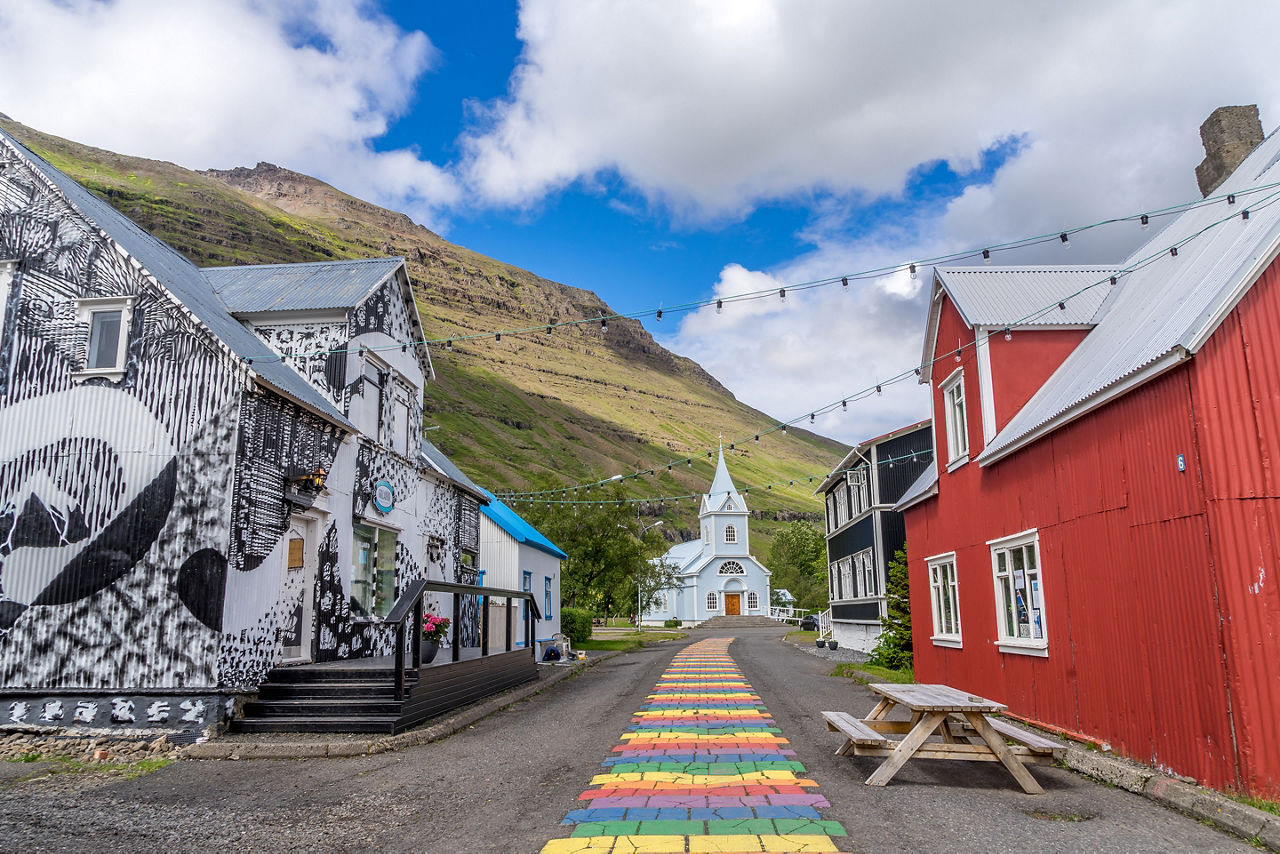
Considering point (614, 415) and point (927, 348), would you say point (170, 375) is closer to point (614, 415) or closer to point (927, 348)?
point (927, 348)

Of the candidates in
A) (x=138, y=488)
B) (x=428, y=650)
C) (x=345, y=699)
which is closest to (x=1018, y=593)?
(x=428, y=650)

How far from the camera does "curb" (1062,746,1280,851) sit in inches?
218

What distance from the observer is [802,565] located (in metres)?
85.2

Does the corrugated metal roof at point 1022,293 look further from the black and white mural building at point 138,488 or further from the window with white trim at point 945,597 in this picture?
the black and white mural building at point 138,488

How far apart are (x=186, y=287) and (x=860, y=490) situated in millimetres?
21901

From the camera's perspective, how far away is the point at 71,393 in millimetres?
11078

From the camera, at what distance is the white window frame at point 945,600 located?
13.8 m

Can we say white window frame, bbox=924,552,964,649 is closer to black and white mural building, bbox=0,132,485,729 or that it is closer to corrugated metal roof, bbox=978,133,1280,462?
corrugated metal roof, bbox=978,133,1280,462

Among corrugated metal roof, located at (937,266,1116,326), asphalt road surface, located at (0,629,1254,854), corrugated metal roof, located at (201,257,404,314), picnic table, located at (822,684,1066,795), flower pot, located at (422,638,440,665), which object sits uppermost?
corrugated metal roof, located at (201,257,404,314)

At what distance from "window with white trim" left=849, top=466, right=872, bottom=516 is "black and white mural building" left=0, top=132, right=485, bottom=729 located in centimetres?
1859

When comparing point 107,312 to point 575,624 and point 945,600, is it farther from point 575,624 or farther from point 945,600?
point 575,624

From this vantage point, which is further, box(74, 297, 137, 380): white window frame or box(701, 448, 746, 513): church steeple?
box(701, 448, 746, 513): church steeple

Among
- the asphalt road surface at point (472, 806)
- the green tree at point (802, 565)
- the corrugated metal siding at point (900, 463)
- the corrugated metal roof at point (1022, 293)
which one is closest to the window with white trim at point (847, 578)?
the corrugated metal siding at point (900, 463)

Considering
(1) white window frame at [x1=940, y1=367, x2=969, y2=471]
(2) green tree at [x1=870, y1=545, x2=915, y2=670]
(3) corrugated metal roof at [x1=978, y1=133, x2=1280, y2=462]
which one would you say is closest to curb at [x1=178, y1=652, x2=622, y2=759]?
(3) corrugated metal roof at [x1=978, y1=133, x2=1280, y2=462]
